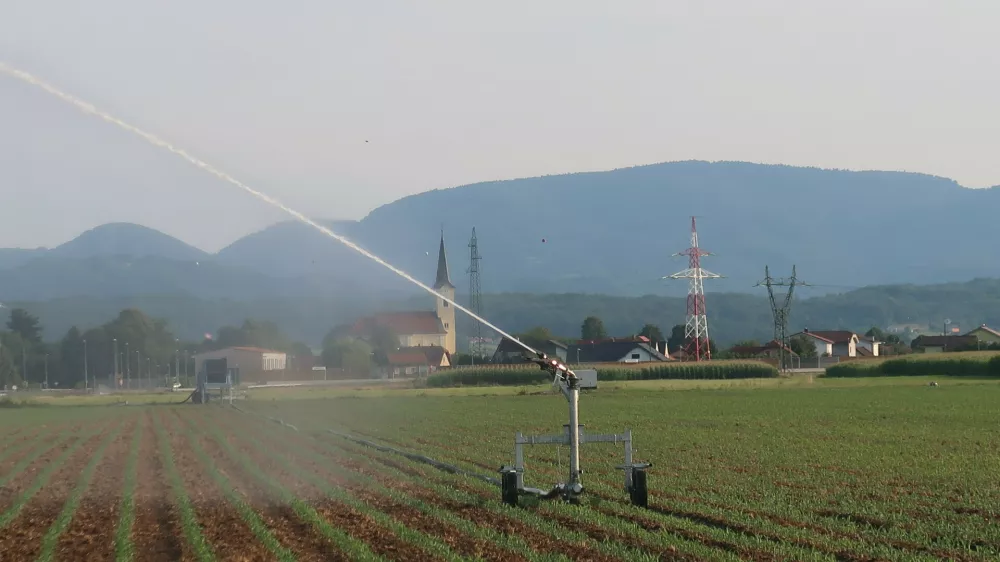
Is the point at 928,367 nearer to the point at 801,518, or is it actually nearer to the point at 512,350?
the point at 512,350

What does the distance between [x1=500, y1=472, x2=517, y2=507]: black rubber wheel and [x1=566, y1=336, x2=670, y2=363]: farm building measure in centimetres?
13675

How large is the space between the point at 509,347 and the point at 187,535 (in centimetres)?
12784

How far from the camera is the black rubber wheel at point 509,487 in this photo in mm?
20562

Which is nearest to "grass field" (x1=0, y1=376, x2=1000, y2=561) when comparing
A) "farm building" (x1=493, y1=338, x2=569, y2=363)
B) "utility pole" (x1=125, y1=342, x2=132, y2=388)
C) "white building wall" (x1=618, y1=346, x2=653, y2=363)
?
"utility pole" (x1=125, y1=342, x2=132, y2=388)

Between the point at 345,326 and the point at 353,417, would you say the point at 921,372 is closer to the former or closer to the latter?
the point at 345,326

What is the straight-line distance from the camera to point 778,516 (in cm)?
1841

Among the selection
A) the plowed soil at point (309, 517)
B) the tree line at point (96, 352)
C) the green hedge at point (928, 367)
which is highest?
the tree line at point (96, 352)

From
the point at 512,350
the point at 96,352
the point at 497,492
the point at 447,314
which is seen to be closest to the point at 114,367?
the point at 96,352

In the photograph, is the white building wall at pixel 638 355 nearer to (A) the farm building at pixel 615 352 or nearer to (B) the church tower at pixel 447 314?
(A) the farm building at pixel 615 352

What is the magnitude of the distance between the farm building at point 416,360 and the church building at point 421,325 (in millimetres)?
614

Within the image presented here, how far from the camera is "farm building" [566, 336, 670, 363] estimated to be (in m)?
158

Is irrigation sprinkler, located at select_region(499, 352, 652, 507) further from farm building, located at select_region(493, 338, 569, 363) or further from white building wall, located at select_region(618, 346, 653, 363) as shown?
white building wall, located at select_region(618, 346, 653, 363)

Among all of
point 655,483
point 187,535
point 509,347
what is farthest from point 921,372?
point 187,535

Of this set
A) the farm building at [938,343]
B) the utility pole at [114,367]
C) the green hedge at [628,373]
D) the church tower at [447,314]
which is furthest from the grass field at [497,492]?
the farm building at [938,343]
